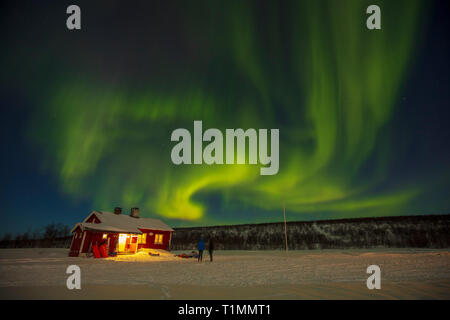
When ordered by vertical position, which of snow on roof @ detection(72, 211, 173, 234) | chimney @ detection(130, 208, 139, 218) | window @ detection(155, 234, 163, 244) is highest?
chimney @ detection(130, 208, 139, 218)

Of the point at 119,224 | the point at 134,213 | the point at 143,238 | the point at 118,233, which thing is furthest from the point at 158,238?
the point at 118,233

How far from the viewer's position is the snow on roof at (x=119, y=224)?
89.7 ft

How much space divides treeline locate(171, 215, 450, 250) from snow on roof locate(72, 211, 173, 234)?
38.6 ft

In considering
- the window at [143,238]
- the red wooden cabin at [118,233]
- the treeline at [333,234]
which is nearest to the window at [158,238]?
the red wooden cabin at [118,233]

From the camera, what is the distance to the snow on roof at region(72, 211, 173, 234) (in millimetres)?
27344

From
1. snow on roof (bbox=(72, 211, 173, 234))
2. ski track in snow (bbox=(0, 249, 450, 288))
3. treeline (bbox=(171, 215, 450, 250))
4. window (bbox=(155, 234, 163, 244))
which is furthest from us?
window (bbox=(155, 234, 163, 244))

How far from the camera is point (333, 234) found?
3700 centimetres

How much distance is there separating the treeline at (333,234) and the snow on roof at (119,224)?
1177cm

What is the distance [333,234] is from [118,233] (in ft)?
95.6

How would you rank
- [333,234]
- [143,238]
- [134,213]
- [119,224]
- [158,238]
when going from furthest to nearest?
[333,234], [134,213], [158,238], [143,238], [119,224]

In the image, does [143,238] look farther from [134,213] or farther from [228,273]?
[228,273]

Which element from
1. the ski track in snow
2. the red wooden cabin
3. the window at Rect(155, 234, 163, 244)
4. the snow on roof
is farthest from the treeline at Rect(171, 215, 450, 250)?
the ski track in snow

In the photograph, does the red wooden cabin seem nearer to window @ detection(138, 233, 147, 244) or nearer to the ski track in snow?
window @ detection(138, 233, 147, 244)

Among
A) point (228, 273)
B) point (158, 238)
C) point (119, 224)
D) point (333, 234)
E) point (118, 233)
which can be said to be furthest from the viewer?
point (333, 234)
